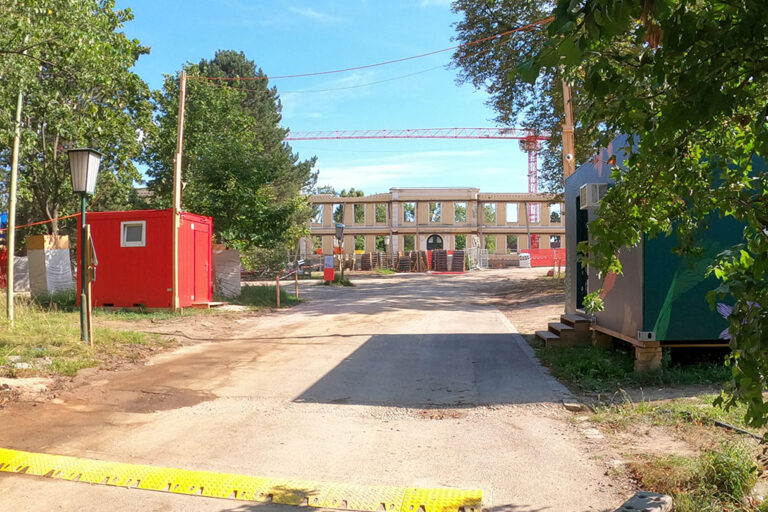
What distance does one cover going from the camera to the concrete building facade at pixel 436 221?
60344mm

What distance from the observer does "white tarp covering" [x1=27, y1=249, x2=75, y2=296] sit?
1895 centimetres

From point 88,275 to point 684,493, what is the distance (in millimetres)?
8510

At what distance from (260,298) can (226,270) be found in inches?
57.0

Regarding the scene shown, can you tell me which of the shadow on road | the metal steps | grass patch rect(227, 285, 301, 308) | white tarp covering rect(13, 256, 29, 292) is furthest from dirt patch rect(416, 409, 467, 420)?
white tarp covering rect(13, 256, 29, 292)

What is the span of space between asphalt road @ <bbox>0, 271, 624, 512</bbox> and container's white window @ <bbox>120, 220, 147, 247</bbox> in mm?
6081

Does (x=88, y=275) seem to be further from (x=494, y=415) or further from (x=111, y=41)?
(x=494, y=415)

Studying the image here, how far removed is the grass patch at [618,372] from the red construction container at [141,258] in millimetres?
10119

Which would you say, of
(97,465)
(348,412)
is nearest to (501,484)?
(348,412)

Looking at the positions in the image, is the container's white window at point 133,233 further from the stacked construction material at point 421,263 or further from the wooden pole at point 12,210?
the stacked construction material at point 421,263

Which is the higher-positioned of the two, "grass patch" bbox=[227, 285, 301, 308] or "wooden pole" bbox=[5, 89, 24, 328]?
"wooden pole" bbox=[5, 89, 24, 328]

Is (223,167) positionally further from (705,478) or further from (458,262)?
(458,262)

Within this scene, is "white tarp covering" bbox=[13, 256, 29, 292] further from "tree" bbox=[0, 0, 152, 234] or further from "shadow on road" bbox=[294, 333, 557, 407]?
"shadow on road" bbox=[294, 333, 557, 407]

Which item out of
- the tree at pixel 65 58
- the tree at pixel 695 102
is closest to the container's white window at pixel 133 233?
the tree at pixel 65 58

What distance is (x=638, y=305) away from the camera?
6918 millimetres
